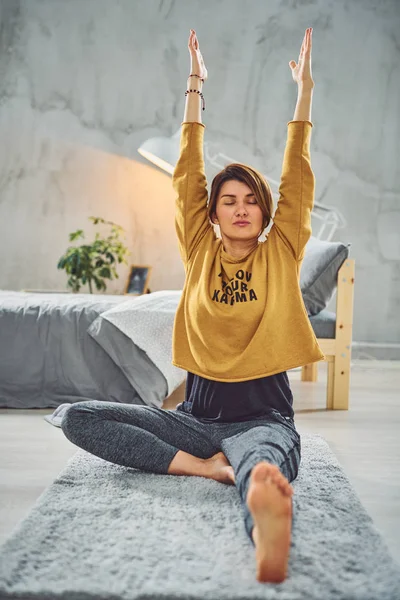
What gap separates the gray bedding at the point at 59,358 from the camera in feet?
7.52

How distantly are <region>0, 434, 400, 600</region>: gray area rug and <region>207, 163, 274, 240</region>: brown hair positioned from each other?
0.65 metres

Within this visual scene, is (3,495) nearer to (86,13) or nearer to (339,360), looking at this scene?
(339,360)

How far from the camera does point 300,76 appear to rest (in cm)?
145

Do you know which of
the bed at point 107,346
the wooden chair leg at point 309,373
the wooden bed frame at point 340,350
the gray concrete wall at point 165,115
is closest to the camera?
the bed at point 107,346

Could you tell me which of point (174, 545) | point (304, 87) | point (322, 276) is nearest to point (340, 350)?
point (322, 276)

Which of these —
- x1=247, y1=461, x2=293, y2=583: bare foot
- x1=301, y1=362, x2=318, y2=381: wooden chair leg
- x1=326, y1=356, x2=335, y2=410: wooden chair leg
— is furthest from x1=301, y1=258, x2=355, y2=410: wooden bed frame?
x1=247, y1=461, x2=293, y2=583: bare foot

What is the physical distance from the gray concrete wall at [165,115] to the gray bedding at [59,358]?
1664 mm

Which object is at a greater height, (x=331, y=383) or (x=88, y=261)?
(x=88, y=261)

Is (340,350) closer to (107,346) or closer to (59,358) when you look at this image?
(107,346)

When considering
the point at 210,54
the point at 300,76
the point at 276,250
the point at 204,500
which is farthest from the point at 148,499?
the point at 210,54

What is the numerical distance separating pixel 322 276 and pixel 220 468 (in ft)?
4.03

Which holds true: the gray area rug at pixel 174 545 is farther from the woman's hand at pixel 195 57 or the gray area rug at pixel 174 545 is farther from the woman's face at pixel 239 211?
the woman's hand at pixel 195 57

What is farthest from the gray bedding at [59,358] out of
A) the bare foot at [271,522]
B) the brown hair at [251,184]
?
the bare foot at [271,522]

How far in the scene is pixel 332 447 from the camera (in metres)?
1.86
